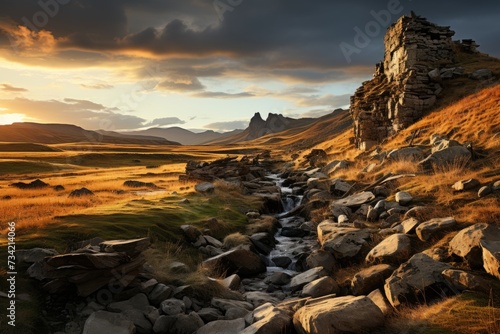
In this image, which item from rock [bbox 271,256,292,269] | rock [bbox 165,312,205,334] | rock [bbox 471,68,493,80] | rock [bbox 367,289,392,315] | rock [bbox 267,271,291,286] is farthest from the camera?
rock [bbox 471,68,493,80]

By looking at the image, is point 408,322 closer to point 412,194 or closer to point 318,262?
point 318,262

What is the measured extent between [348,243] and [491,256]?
633 centimetres

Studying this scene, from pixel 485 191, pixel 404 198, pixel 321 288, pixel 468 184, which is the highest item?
pixel 468 184

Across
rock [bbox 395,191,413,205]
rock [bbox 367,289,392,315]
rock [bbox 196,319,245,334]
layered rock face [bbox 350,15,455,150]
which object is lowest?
rock [bbox 196,319,245,334]

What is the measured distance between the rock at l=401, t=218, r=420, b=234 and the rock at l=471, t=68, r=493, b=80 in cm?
2987

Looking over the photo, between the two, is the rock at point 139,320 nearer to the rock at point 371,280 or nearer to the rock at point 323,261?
the rock at point 371,280

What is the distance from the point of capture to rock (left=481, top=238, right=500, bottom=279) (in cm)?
917

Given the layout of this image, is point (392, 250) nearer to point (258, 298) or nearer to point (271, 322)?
point (258, 298)

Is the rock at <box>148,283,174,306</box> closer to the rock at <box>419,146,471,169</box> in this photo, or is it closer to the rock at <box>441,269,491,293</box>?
the rock at <box>441,269,491,293</box>

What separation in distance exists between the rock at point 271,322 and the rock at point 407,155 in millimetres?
17343

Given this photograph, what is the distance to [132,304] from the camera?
11.1 meters

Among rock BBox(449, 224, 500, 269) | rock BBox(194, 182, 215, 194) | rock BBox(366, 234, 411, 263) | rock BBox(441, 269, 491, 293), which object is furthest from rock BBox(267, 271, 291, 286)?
rock BBox(194, 182, 215, 194)

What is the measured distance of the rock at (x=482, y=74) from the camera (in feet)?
121

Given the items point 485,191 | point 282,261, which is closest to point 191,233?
point 282,261
